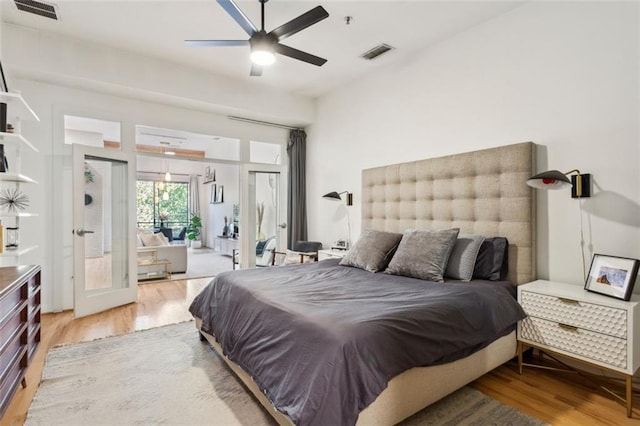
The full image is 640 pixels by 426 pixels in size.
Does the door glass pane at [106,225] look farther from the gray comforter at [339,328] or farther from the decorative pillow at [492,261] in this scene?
the decorative pillow at [492,261]

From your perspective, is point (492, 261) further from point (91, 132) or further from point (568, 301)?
point (91, 132)

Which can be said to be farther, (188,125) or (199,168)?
(199,168)

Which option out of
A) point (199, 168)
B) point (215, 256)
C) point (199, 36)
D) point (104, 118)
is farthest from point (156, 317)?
point (199, 168)

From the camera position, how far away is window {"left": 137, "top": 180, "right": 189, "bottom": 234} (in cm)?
1078

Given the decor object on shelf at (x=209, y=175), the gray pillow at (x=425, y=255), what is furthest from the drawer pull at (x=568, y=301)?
the decor object on shelf at (x=209, y=175)

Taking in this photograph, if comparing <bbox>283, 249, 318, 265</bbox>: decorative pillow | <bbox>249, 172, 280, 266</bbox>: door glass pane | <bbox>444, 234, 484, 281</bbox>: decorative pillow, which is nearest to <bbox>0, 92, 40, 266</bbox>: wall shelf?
<bbox>249, 172, 280, 266</bbox>: door glass pane

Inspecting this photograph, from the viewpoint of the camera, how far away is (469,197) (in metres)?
3.11

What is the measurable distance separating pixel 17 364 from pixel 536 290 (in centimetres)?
343

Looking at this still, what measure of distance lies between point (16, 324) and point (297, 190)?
408cm

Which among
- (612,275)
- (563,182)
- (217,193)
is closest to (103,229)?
(563,182)

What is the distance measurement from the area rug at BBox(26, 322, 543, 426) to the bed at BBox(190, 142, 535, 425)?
14 cm

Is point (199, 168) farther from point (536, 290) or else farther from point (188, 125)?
point (536, 290)

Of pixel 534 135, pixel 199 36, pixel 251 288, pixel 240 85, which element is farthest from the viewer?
pixel 240 85

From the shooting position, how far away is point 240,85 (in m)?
4.70
